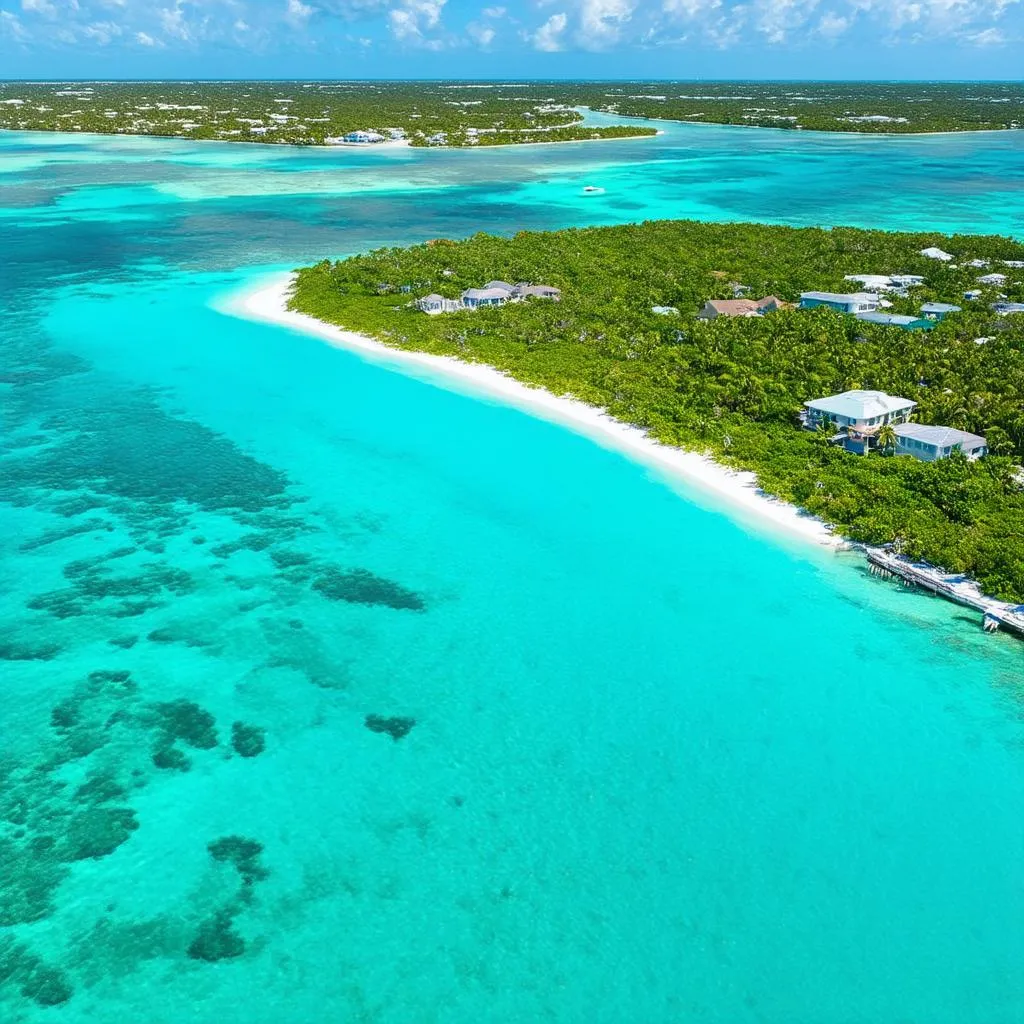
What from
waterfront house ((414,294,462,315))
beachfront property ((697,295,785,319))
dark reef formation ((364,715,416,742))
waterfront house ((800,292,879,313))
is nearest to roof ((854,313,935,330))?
waterfront house ((800,292,879,313))

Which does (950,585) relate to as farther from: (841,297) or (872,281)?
(872,281)

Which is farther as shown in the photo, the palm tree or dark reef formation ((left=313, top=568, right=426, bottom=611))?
the palm tree

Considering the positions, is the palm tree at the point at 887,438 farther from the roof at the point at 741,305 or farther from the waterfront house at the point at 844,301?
the waterfront house at the point at 844,301

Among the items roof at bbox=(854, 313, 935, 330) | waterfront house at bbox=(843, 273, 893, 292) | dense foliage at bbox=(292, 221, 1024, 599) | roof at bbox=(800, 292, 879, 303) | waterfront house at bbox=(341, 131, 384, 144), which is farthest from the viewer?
waterfront house at bbox=(341, 131, 384, 144)

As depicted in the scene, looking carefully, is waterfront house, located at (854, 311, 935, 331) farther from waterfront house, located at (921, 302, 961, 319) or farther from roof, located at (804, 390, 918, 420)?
roof, located at (804, 390, 918, 420)

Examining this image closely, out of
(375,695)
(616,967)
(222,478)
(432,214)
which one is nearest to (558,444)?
(222,478)

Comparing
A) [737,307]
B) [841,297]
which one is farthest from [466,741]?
[841,297]

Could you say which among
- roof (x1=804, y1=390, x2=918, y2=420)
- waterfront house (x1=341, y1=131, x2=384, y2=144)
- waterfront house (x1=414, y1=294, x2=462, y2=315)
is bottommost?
waterfront house (x1=414, y1=294, x2=462, y2=315)
